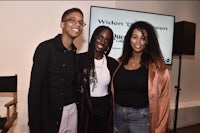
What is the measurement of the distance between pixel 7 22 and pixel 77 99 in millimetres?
1462

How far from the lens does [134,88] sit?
1928 mm

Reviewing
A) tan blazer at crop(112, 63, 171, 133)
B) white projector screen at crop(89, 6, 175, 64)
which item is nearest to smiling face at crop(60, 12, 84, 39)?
tan blazer at crop(112, 63, 171, 133)

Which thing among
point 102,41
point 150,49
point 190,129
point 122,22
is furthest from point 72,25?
point 190,129

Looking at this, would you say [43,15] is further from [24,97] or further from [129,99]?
[129,99]

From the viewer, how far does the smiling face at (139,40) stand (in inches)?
79.7

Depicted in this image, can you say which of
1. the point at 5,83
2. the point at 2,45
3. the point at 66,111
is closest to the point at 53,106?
the point at 66,111

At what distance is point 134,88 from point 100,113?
0.41 m

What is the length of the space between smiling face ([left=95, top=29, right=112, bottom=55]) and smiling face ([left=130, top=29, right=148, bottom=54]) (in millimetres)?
246

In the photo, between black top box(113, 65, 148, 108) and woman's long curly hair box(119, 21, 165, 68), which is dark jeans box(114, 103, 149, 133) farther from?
woman's long curly hair box(119, 21, 165, 68)

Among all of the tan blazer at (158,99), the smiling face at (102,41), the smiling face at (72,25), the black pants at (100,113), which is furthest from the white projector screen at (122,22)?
the tan blazer at (158,99)

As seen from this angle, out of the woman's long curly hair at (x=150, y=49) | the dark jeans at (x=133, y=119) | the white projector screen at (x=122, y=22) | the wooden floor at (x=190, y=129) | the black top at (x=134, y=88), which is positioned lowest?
the wooden floor at (x=190, y=129)

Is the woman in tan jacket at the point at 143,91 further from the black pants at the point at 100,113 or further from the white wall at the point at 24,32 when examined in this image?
the white wall at the point at 24,32

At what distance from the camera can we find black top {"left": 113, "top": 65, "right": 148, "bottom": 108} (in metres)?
1.92

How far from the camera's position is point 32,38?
2.94 metres
